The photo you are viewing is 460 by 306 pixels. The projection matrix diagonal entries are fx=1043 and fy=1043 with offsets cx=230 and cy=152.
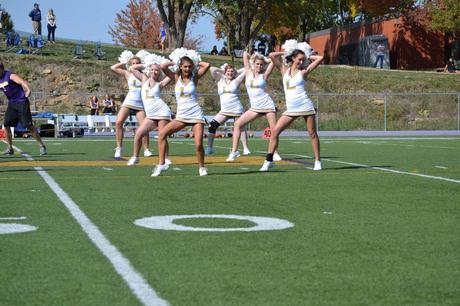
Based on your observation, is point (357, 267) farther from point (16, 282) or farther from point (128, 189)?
point (128, 189)

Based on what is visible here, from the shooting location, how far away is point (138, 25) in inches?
3696

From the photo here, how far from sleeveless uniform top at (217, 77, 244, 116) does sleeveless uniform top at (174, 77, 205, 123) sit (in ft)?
17.9

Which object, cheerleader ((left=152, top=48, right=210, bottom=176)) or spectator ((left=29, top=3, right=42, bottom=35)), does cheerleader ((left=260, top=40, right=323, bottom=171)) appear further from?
spectator ((left=29, top=3, right=42, bottom=35))

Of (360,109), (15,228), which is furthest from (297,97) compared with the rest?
(360,109)

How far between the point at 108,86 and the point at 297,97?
112ft

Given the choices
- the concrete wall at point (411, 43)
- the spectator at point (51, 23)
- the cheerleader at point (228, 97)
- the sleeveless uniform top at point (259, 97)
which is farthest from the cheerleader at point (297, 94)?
the concrete wall at point (411, 43)

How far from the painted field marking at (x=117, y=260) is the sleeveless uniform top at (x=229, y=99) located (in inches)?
368

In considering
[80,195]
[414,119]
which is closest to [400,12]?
[414,119]

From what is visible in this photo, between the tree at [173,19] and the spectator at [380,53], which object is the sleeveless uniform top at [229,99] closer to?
the tree at [173,19]

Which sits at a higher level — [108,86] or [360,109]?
[108,86]

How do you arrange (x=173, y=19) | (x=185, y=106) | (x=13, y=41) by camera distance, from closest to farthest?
(x=185, y=106) → (x=13, y=41) → (x=173, y=19)

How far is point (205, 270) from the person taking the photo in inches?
245

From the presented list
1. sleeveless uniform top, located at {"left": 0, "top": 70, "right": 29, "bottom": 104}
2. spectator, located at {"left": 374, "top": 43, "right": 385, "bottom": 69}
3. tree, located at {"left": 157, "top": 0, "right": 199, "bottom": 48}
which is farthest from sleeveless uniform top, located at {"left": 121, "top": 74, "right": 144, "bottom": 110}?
spectator, located at {"left": 374, "top": 43, "right": 385, "bottom": 69}

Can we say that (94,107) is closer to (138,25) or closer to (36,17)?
(36,17)
